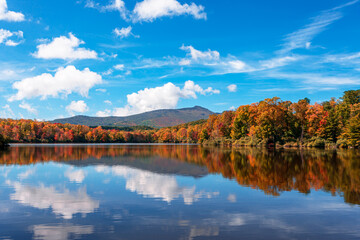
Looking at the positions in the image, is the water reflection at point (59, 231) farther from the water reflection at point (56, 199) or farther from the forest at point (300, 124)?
the forest at point (300, 124)

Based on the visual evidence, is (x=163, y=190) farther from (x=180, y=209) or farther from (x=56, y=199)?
(x=56, y=199)

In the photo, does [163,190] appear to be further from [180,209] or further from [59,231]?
[59,231]

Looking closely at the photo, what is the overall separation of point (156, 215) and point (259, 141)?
78.4 metres

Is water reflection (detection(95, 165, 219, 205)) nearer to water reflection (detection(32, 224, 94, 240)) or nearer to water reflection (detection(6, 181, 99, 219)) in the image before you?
water reflection (detection(6, 181, 99, 219))

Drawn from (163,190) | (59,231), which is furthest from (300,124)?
(59,231)

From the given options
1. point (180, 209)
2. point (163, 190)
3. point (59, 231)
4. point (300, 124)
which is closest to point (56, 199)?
point (59, 231)

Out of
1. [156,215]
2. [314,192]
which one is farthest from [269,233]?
[314,192]

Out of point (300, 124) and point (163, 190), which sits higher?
point (300, 124)

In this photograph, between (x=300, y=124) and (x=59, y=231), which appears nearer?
(x=59, y=231)

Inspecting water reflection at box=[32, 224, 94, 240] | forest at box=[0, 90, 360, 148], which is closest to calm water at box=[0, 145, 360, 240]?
water reflection at box=[32, 224, 94, 240]

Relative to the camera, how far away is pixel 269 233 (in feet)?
28.5

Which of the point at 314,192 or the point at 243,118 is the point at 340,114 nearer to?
the point at 243,118

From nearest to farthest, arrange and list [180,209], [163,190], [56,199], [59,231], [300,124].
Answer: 1. [59,231]
2. [180,209]
3. [56,199]
4. [163,190]
5. [300,124]

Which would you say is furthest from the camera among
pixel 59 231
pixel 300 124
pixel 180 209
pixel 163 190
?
pixel 300 124
